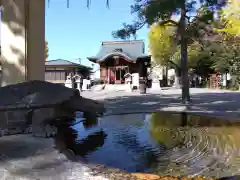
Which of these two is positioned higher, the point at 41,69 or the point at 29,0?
the point at 29,0

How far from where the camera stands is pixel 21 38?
7957 mm

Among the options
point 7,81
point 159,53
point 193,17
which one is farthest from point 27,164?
point 159,53

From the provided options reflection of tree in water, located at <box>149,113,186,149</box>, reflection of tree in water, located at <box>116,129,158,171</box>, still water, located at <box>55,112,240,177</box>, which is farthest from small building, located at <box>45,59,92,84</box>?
reflection of tree in water, located at <box>116,129,158,171</box>

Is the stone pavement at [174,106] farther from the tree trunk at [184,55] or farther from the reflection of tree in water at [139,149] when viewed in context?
the reflection of tree in water at [139,149]

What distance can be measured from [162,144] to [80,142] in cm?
136

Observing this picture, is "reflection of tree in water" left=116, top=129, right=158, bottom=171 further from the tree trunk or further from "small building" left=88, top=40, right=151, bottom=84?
"small building" left=88, top=40, right=151, bottom=84

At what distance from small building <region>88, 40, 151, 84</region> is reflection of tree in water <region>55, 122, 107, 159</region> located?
2399 cm

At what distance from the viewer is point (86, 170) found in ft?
9.37

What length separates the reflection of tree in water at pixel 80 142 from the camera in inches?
178

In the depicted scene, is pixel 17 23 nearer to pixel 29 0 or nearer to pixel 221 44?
pixel 29 0

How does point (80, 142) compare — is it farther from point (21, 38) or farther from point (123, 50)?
point (123, 50)

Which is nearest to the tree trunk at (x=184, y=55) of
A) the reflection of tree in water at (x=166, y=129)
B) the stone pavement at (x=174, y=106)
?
the stone pavement at (x=174, y=106)

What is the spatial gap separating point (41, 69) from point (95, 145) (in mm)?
4171

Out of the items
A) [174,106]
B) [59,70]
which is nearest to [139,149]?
[174,106]
